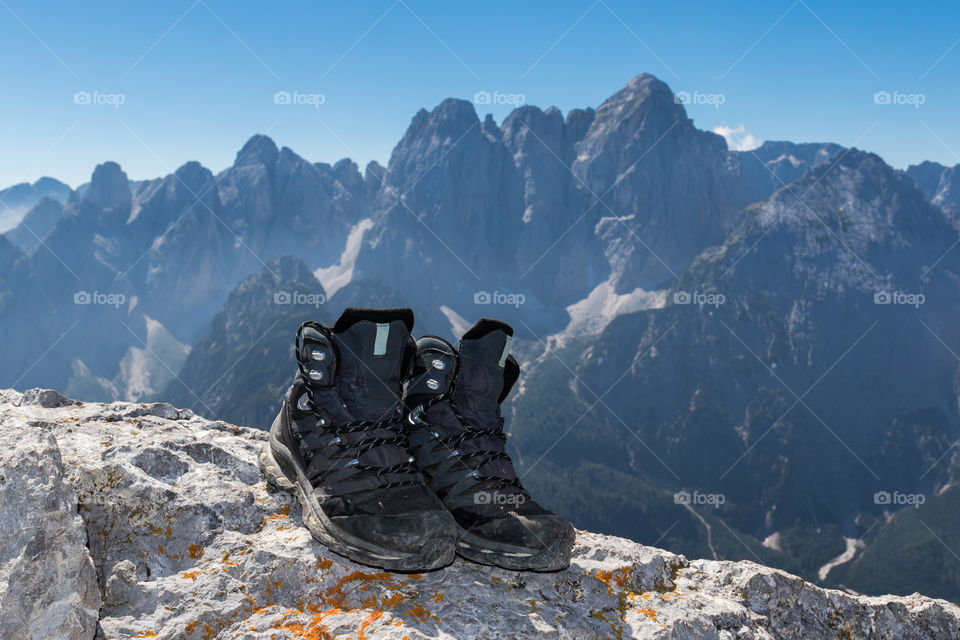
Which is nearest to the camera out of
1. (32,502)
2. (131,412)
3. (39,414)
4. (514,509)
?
(32,502)

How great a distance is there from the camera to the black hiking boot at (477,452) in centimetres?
452

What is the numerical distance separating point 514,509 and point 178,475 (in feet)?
11.6

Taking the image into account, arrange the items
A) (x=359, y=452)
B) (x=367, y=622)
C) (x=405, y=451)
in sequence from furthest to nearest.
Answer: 1. (x=405, y=451)
2. (x=359, y=452)
3. (x=367, y=622)

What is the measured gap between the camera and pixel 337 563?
4324mm

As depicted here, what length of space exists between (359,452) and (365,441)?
0.37 feet

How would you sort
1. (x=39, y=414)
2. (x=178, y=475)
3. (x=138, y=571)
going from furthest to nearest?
(x=39, y=414) → (x=178, y=475) → (x=138, y=571)

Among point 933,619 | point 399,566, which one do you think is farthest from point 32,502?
point 933,619

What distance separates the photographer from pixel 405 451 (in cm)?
500

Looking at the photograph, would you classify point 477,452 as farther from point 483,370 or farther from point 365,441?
point 365,441

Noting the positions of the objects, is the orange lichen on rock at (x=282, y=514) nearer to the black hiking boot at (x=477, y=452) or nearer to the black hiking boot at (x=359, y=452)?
the black hiking boot at (x=359, y=452)

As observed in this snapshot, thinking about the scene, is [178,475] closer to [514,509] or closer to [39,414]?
[39,414]

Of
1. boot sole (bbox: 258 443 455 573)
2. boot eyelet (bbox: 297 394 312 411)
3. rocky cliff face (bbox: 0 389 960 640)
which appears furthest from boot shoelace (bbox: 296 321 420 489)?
rocky cliff face (bbox: 0 389 960 640)

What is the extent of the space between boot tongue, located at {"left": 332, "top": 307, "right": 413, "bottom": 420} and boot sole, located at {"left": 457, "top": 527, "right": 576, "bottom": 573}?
1.41m

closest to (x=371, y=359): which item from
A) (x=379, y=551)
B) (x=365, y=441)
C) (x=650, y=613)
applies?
(x=365, y=441)
